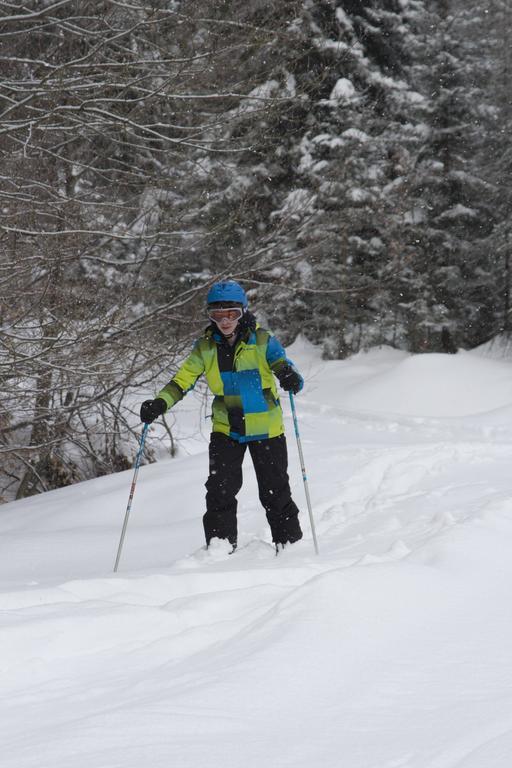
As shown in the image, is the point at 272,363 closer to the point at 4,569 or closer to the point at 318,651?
the point at 4,569

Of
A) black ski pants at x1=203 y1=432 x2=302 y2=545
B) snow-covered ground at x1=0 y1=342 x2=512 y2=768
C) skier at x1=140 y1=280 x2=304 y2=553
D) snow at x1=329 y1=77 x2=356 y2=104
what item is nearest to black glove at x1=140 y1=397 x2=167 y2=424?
skier at x1=140 y1=280 x2=304 y2=553

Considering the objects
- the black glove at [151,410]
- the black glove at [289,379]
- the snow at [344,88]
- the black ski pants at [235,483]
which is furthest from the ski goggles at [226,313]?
the snow at [344,88]

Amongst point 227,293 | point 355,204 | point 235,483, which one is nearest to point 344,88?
point 355,204

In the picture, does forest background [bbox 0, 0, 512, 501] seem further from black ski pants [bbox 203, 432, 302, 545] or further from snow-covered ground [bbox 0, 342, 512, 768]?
snow-covered ground [bbox 0, 342, 512, 768]

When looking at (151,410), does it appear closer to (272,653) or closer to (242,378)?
(242,378)

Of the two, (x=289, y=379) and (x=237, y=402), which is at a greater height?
(x=289, y=379)

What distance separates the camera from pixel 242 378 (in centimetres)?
515

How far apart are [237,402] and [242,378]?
176 millimetres

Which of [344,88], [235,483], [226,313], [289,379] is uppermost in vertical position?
[344,88]

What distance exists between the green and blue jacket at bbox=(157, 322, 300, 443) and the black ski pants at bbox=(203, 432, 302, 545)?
0.10 metres

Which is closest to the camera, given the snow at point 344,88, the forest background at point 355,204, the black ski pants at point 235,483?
the black ski pants at point 235,483

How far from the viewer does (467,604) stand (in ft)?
10.2

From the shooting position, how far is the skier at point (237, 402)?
5023mm

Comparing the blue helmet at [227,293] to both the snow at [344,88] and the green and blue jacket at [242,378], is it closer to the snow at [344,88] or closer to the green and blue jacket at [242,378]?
the green and blue jacket at [242,378]
